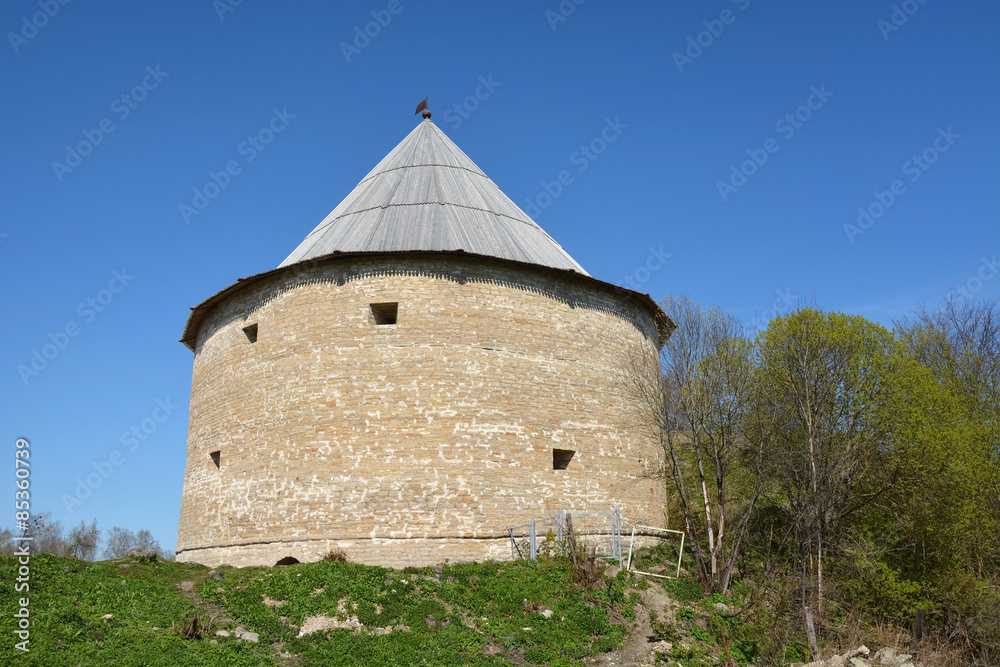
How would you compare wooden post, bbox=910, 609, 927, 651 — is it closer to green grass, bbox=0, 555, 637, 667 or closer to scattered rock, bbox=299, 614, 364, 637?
green grass, bbox=0, 555, 637, 667

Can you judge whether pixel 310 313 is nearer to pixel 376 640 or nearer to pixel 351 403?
pixel 351 403

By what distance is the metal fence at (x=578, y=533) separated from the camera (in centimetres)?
1212

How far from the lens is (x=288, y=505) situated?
1234 centimetres

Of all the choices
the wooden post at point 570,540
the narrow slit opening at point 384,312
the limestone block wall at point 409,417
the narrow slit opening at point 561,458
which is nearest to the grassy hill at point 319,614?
the wooden post at point 570,540

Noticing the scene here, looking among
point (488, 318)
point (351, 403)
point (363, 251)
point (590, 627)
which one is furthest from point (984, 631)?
point (363, 251)

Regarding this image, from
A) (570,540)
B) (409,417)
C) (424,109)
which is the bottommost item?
(570,540)

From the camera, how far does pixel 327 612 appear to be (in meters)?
9.80

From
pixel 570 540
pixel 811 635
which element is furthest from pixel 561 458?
pixel 811 635

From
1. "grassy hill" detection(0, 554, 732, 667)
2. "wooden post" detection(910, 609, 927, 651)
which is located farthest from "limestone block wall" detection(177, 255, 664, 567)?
"wooden post" detection(910, 609, 927, 651)

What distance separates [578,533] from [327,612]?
4.50 meters

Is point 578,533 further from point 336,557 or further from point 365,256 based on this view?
point 365,256

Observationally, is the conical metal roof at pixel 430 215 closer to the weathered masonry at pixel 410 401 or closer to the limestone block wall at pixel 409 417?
the weathered masonry at pixel 410 401

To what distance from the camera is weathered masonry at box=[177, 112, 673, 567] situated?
12.1m

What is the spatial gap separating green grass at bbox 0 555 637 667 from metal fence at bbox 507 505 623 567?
50 cm
